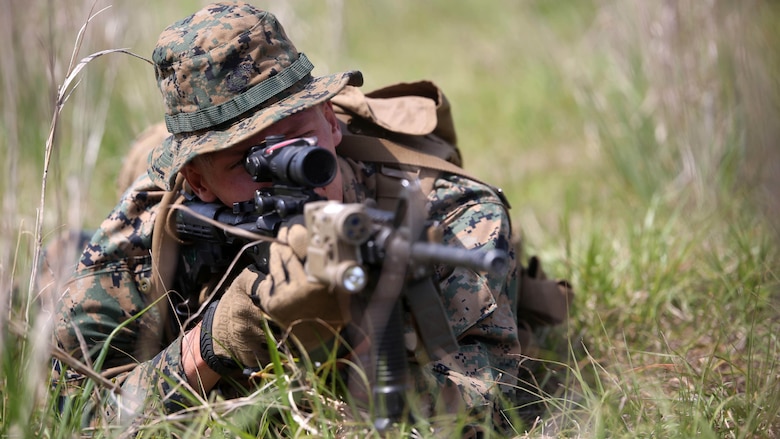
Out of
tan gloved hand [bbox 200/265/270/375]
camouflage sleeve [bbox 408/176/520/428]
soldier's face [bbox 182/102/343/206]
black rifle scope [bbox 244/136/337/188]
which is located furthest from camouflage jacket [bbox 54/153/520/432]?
black rifle scope [bbox 244/136/337/188]

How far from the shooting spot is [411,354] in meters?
2.44

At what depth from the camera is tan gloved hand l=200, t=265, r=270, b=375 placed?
2311mm

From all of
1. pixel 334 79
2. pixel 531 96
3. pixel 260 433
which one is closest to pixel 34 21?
pixel 334 79

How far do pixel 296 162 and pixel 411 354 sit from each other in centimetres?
→ 71

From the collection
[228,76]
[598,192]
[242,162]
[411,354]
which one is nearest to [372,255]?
[411,354]

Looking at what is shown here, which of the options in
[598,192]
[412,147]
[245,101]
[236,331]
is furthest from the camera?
[598,192]

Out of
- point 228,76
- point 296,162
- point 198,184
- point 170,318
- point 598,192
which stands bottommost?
point 598,192

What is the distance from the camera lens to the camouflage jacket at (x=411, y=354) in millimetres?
2484

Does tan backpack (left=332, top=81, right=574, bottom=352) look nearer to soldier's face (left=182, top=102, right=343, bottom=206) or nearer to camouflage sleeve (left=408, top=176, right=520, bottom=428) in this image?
camouflage sleeve (left=408, top=176, right=520, bottom=428)

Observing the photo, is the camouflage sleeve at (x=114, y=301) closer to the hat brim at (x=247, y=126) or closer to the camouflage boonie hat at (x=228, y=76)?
the hat brim at (x=247, y=126)

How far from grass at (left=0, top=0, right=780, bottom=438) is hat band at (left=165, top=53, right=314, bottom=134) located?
1.31 feet

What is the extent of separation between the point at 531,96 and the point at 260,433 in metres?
5.22

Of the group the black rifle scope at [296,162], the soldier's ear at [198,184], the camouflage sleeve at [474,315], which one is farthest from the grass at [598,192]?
the black rifle scope at [296,162]

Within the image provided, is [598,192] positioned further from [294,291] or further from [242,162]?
[294,291]
